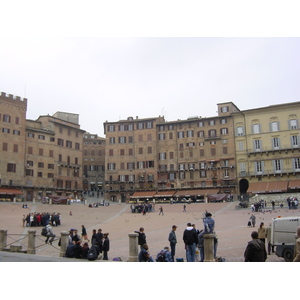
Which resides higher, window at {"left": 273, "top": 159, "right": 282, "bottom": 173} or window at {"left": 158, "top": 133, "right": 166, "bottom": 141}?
window at {"left": 158, "top": 133, "right": 166, "bottom": 141}

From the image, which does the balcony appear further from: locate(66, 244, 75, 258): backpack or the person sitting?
the person sitting

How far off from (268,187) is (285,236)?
42.5m

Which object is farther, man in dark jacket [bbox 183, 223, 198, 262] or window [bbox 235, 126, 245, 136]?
window [bbox 235, 126, 245, 136]

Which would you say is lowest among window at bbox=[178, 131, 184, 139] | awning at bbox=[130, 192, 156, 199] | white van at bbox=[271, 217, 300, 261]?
white van at bbox=[271, 217, 300, 261]

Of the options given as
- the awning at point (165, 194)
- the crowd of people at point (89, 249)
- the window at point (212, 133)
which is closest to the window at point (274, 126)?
the window at point (212, 133)

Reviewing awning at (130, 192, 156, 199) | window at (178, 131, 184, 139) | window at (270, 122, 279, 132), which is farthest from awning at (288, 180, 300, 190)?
awning at (130, 192, 156, 199)

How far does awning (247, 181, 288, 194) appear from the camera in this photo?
52.9 m

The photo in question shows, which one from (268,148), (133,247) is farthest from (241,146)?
(133,247)

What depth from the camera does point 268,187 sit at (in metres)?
54.3

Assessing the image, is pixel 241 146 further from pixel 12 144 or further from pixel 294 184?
pixel 12 144

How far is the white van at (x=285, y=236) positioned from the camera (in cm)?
1333

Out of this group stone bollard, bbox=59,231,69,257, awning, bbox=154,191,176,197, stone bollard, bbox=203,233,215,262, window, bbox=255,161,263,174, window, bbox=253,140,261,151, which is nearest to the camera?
stone bollard, bbox=203,233,215,262

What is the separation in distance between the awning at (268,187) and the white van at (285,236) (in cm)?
4081

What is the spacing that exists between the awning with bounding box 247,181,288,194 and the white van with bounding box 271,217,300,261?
40.8 metres
